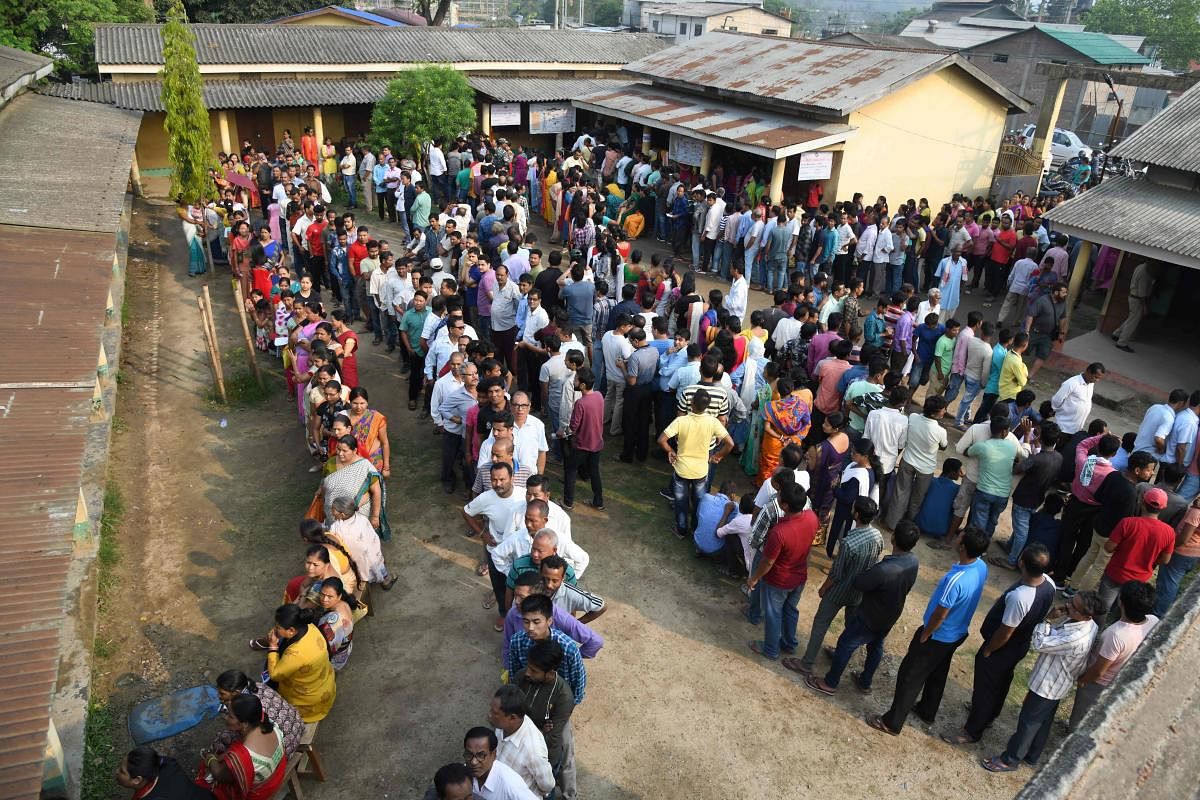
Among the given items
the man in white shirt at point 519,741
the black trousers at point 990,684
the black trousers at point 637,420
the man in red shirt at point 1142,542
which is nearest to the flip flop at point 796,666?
the black trousers at point 990,684

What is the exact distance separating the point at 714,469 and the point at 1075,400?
3.41 meters

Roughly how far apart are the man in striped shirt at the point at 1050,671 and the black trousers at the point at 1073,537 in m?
2.01

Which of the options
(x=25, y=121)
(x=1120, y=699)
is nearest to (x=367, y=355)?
(x=25, y=121)

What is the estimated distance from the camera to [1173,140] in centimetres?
1134

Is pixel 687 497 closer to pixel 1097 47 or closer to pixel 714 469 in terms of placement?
pixel 714 469

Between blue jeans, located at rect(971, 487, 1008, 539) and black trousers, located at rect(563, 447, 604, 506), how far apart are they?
3315 millimetres

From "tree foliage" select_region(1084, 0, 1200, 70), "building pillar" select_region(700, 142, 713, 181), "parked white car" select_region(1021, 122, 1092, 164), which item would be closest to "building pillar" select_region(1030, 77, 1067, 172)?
"building pillar" select_region(700, 142, 713, 181)

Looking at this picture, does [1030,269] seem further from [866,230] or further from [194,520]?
[194,520]

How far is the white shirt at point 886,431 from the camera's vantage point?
6750mm

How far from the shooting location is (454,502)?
25.7 ft

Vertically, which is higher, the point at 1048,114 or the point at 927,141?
the point at 1048,114

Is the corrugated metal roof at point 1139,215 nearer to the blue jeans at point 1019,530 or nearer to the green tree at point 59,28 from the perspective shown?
the blue jeans at point 1019,530

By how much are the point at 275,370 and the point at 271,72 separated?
13402 millimetres

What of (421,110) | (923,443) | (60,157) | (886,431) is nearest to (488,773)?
(886,431)
